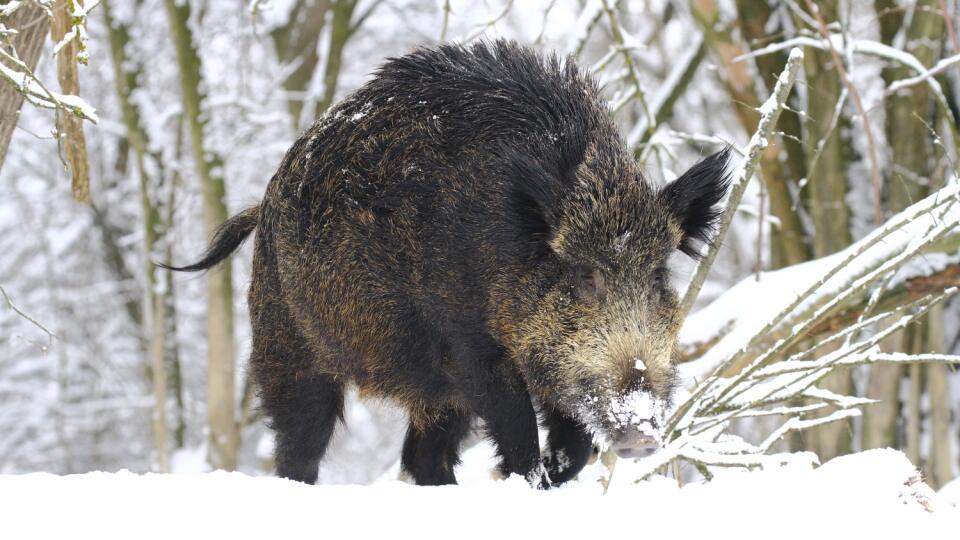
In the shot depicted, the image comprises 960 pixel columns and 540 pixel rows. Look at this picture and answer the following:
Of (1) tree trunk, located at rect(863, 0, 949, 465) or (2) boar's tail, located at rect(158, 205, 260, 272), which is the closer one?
(2) boar's tail, located at rect(158, 205, 260, 272)

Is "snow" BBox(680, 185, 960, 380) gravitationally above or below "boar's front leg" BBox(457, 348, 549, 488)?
above

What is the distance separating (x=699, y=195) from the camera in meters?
3.98

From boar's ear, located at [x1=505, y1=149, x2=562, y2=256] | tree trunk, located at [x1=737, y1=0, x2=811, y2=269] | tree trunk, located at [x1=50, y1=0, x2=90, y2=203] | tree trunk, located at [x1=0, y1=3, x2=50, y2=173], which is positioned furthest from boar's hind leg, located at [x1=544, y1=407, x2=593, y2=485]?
tree trunk, located at [x1=737, y1=0, x2=811, y2=269]

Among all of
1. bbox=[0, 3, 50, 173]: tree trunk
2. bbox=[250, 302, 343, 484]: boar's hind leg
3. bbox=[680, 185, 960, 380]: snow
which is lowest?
bbox=[250, 302, 343, 484]: boar's hind leg

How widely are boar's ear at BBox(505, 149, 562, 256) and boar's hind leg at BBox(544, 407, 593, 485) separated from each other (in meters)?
0.72

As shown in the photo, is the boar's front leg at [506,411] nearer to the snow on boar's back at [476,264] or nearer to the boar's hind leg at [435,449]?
the snow on boar's back at [476,264]

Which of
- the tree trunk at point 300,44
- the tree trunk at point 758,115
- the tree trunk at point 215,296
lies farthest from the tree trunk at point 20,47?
the tree trunk at point 300,44

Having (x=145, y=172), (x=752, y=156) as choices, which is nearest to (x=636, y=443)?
(x=752, y=156)

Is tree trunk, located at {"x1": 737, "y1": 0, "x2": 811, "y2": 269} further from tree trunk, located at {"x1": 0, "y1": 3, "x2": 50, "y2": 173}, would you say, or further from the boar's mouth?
tree trunk, located at {"x1": 0, "y1": 3, "x2": 50, "y2": 173}

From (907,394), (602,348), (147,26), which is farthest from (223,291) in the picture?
(602,348)

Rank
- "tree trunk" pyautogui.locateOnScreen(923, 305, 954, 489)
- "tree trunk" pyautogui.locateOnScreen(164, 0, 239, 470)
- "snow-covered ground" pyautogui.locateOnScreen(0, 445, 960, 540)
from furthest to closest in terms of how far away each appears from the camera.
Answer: "tree trunk" pyautogui.locateOnScreen(164, 0, 239, 470), "tree trunk" pyautogui.locateOnScreen(923, 305, 954, 489), "snow-covered ground" pyautogui.locateOnScreen(0, 445, 960, 540)

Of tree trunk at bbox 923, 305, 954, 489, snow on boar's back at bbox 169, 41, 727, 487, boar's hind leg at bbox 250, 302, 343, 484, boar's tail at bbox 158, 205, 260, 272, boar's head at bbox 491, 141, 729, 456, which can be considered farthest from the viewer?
tree trunk at bbox 923, 305, 954, 489

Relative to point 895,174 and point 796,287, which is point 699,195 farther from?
point 895,174

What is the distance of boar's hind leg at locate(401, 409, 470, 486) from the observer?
15.4 ft
